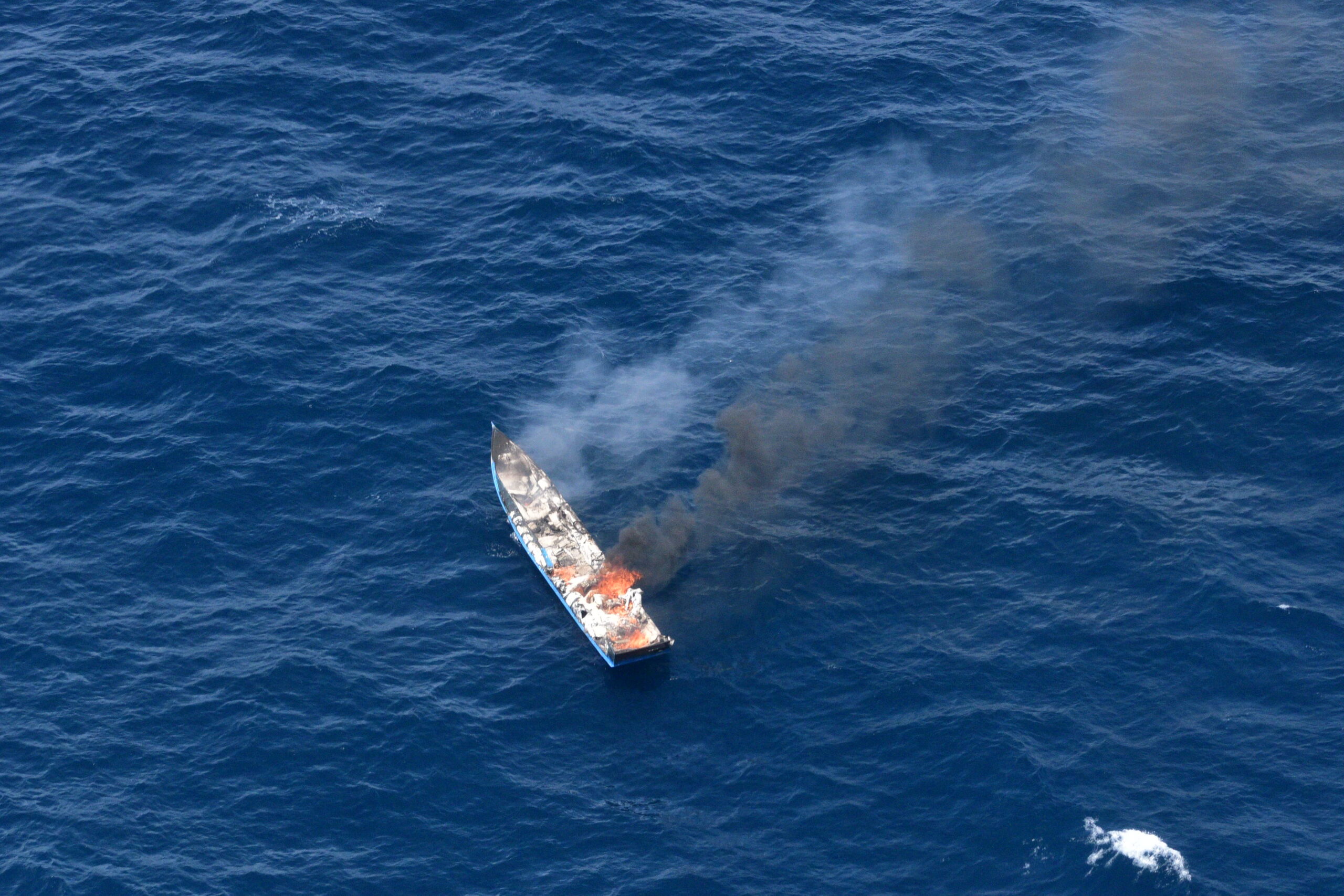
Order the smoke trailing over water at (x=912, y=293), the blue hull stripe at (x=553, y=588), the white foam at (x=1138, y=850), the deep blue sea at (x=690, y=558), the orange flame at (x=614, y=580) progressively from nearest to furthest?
1. the white foam at (x=1138, y=850)
2. the deep blue sea at (x=690, y=558)
3. the blue hull stripe at (x=553, y=588)
4. the orange flame at (x=614, y=580)
5. the smoke trailing over water at (x=912, y=293)

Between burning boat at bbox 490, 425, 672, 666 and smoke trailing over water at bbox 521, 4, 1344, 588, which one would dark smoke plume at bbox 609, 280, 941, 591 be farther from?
burning boat at bbox 490, 425, 672, 666

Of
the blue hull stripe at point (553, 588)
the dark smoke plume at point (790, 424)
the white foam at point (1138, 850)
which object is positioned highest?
the dark smoke plume at point (790, 424)

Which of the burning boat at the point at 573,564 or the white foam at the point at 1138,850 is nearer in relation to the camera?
the white foam at the point at 1138,850

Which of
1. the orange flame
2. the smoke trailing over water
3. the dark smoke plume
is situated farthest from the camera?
the smoke trailing over water

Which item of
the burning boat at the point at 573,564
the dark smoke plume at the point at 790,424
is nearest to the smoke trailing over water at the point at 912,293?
the dark smoke plume at the point at 790,424

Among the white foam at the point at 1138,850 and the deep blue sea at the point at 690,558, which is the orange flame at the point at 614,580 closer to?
the deep blue sea at the point at 690,558

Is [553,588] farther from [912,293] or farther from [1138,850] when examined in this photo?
[1138,850]

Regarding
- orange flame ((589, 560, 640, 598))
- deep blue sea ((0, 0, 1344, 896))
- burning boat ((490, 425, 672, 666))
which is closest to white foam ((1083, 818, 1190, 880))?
deep blue sea ((0, 0, 1344, 896))
